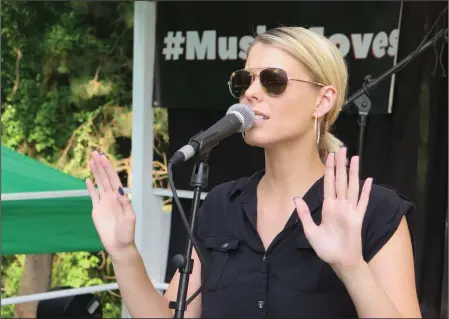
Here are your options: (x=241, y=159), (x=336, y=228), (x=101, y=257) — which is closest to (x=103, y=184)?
(x=336, y=228)

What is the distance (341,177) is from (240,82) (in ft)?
1.33

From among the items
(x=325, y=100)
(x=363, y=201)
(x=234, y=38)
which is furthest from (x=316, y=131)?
(x=234, y=38)

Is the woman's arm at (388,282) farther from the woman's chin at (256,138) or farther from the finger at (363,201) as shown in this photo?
the woman's chin at (256,138)

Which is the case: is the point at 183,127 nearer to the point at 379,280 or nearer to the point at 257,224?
the point at 257,224

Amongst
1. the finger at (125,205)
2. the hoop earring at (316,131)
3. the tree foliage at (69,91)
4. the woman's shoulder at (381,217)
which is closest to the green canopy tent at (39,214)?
the tree foliage at (69,91)

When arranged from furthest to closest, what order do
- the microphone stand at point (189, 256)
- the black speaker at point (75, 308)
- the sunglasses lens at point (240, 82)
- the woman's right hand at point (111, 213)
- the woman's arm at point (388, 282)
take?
1. the black speaker at point (75, 308)
2. the sunglasses lens at point (240, 82)
3. the woman's right hand at point (111, 213)
4. the microphone stand at point (189, 256)
5. the woman's arm at point (388, 282)

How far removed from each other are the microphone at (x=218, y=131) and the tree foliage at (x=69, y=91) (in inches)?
150

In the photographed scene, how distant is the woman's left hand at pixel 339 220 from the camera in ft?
3.94

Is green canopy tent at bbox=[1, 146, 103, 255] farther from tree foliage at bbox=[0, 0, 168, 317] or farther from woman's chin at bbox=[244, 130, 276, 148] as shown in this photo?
woman's chin at bbox=[244, 130, 276, 148]

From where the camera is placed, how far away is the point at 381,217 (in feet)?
4.65

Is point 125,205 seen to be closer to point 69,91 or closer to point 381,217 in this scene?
point 381,217

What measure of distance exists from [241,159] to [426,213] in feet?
3.39

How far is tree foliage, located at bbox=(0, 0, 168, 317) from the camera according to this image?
5289 millimetres

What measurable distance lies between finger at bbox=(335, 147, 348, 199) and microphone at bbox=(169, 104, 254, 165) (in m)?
0.24
